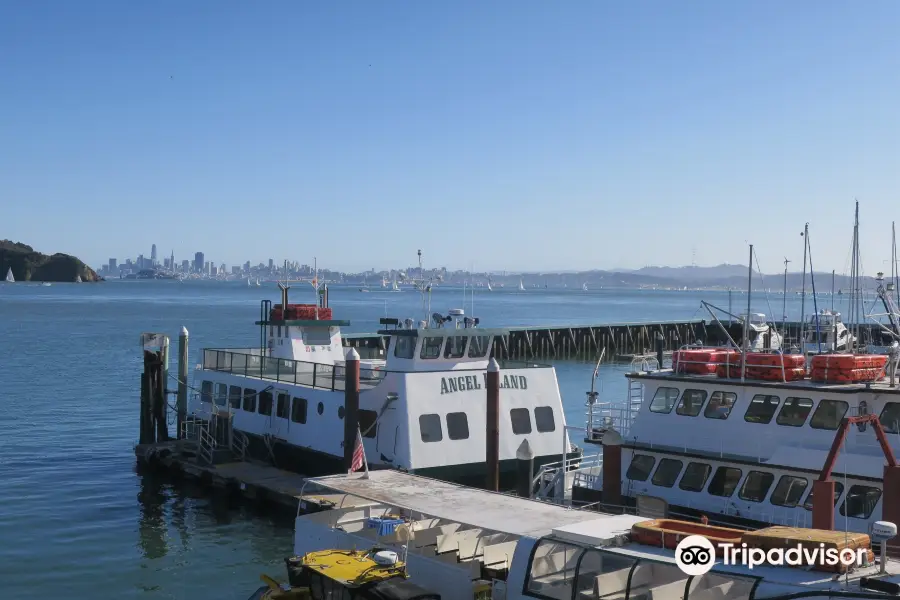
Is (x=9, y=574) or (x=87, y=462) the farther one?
(x=87, y=462)

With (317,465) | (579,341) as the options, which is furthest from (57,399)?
(579,341)

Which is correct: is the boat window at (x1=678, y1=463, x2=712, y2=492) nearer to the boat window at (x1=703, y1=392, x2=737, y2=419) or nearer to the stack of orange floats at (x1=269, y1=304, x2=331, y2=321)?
the boat window at (x1=703, y1=392, x2=737, y2=419)

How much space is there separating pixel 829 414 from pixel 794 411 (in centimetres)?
71

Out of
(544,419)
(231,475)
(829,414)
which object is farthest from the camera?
(544,419)

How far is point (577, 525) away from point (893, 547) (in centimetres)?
459

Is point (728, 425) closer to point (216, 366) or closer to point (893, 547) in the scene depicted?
point (893, 547)

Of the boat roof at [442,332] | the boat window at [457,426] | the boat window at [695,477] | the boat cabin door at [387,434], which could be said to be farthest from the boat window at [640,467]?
the boat cabin door at [387,434]

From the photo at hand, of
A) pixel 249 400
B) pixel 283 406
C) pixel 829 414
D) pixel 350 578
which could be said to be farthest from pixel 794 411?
pixel 249 400

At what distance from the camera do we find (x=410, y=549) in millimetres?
15641

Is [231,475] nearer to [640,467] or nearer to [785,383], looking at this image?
[640,467]

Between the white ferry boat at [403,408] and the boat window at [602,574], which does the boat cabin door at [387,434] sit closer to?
the white ferry boat at [403,408]

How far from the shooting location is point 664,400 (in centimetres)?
2105

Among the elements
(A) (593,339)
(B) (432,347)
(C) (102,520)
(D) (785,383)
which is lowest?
(C) (102,520)

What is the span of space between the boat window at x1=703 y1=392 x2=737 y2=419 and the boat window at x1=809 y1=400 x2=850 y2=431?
5.86 feet
